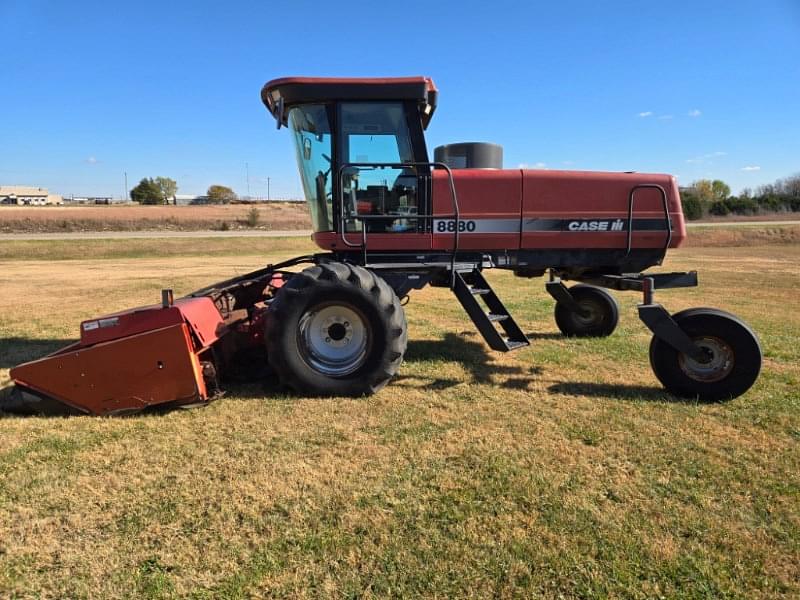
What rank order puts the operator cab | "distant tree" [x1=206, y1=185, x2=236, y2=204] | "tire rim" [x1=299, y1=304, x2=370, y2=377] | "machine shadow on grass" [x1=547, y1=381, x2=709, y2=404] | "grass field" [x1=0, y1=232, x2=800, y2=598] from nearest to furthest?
1. "grass field" [x1=0, y1=232, x2=800, y2=598]
2. "machine shadow on grass" [x1=547, y1=381, x2=709, y2=404]
3. "tire rim" [x1=299, y1=304, x2=370, y2=377]
4. the operator cab
5. "distant tree" [x1=206, y1=185, x2=236, y2=204]

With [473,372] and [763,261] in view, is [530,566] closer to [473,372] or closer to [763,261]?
[473,372]

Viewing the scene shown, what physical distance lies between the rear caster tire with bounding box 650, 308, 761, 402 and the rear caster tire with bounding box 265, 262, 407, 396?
2366 mm

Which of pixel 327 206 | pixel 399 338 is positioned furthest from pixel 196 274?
pixel 399 338

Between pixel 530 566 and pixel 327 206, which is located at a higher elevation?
pixel 327 206

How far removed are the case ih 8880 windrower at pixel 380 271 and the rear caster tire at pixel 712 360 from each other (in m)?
0.01

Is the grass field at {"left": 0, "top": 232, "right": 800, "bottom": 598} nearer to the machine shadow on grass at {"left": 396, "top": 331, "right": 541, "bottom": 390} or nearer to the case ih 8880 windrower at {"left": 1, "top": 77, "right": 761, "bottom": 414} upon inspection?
Result: the machine shadow on grass at {"left": 396, "top": 331, "right": 541, "bottom": 390}

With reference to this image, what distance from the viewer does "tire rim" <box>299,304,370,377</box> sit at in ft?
15.3

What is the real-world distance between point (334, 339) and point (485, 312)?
5.07ft

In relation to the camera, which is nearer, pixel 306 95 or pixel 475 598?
pixel 475 598

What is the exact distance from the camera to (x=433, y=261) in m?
5.45

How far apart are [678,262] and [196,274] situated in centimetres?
1704

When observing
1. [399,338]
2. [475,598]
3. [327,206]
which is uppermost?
[327,206]

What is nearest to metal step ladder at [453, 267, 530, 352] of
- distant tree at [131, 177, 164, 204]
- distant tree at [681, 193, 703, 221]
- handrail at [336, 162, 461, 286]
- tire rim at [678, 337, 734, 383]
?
handrail at [336, 162, 461, 286]

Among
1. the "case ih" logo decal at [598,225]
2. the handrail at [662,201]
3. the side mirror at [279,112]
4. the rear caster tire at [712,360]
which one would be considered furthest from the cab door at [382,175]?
the rear caster tire at [712,360]
